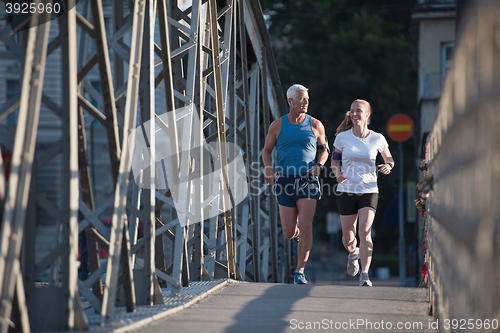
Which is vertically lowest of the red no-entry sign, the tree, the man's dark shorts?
the man's dark shorts

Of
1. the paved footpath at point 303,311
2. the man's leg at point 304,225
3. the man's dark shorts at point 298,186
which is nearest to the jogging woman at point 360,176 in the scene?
the man's dark shorts at point 298,186

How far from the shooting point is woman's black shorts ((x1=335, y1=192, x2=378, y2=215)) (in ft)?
22.9

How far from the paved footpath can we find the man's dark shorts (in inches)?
55.0

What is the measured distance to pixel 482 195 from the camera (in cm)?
179

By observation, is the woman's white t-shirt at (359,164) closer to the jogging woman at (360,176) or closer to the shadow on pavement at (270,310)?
the jogging woman at (360,176)

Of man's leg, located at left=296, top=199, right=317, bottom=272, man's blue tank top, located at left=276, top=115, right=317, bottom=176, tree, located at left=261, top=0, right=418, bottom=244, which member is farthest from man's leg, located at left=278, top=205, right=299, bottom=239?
tree, located at left=261, top=0, right=418, bottom=244

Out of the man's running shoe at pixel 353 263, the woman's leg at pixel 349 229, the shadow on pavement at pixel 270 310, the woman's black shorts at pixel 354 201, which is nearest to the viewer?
the shadow on pavement at pixel 270 310

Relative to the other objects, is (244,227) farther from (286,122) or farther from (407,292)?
(407,292)

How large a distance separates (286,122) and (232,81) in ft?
5.30

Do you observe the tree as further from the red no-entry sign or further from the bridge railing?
the bridge railing

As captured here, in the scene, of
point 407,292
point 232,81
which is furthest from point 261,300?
point 232,81

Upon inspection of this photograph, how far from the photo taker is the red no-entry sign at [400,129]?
1921 centimetres

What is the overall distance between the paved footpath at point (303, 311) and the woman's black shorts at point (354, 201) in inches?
58.7

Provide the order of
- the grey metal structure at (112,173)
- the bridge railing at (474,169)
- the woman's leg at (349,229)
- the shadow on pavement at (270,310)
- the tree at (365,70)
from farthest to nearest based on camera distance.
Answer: the tree at (365,70) < the woman's leg at (349,229) < the shadow on pavement at (270,310) < the grey metal structure at (112,173) < the bridge railing at (474,169)
